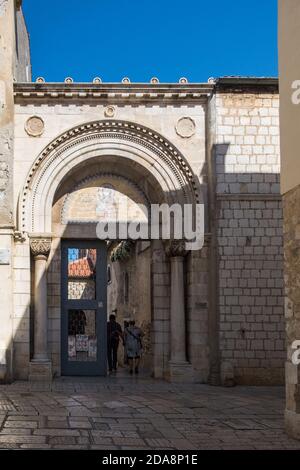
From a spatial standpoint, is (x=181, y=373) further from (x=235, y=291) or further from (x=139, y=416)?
(x=139, y=416)

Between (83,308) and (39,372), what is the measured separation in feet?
6.21

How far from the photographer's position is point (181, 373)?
14430mm

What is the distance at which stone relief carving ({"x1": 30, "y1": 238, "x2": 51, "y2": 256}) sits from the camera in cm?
1440

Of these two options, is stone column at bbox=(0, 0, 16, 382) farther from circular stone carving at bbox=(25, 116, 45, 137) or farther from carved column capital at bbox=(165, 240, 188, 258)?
carved column capital at bbox=(165, 240, 188, 258)

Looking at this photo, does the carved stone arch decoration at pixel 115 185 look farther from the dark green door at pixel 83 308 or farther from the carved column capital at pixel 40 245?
the carved column capital at pixel 40 245

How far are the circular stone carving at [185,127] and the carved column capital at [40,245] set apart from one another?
3.50m

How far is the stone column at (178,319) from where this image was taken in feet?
47.4

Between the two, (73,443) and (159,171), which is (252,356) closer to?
(159,171)

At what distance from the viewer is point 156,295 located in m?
15.3

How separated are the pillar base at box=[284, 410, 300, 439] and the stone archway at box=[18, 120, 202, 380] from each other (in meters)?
5.61

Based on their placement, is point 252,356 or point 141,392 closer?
point 141,392

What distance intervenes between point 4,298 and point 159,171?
408 centimetres

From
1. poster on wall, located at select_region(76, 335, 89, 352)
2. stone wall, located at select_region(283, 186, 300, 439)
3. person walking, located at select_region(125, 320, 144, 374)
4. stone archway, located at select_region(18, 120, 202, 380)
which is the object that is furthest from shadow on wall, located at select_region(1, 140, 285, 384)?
stone wall, located at select_region(283, 186, 300, 439)
